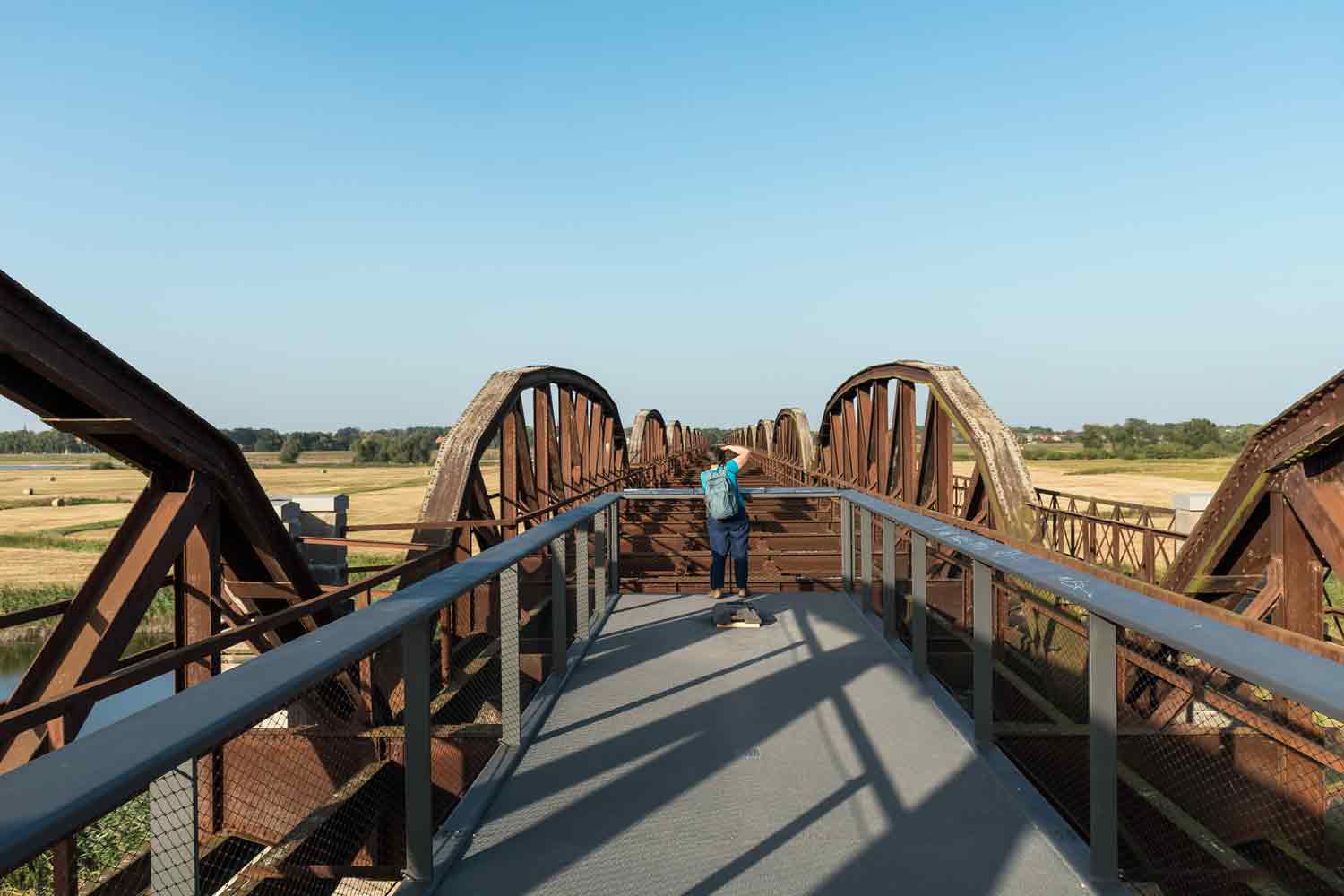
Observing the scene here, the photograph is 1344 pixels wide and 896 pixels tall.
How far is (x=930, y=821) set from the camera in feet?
11.1

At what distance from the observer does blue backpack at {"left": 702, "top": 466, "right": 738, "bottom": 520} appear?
26.2 feet

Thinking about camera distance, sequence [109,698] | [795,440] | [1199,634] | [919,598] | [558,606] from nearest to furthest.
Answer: [1199,634]
[919,598]
[558,606]
[109,698]
[795,440]

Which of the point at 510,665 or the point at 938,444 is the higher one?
the point at 938,444

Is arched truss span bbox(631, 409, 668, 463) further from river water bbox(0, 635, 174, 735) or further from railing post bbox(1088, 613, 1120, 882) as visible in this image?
railing post bbox(1088, 613, 1120, 882)

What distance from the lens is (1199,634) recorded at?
2.28 meters

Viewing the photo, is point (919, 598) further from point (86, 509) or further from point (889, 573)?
point (86, 509)

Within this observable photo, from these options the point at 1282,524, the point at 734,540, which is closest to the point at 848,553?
the point at 734,540

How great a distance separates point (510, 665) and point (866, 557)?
4058mm

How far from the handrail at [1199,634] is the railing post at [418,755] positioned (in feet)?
7.20

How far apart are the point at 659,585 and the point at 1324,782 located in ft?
21.6

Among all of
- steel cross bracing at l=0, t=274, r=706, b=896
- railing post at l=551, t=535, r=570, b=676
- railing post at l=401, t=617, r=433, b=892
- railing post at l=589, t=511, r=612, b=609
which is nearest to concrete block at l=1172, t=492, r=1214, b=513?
railing post at l=589, t=511, r=612, b=609

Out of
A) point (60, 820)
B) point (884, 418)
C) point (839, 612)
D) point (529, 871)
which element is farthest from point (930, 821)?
point (884, 418)

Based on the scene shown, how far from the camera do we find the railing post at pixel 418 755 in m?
2.88

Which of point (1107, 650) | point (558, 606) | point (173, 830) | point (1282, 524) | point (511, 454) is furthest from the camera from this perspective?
point (511, 454)
